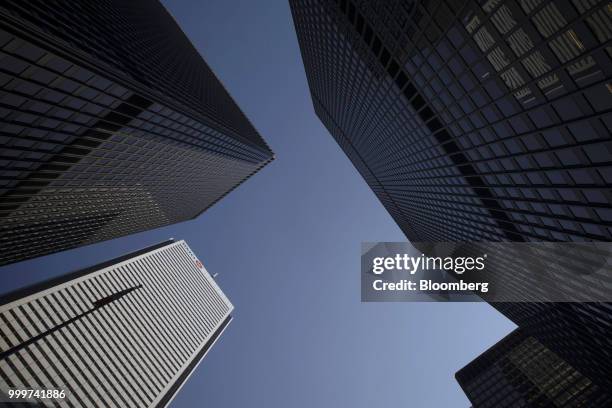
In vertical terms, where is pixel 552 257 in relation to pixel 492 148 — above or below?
below

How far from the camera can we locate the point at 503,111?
1082 inches

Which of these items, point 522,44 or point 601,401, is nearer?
point 522,44

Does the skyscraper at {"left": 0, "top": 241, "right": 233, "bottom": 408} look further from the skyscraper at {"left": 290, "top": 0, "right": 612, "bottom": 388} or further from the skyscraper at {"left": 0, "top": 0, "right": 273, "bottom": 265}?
the skyscraper at {"left": 290, "top": 0, "right": 612, "bottom": 388}

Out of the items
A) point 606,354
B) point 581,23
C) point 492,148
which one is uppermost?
point 581,23

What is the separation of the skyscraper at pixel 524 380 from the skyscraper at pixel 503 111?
20.2 metres

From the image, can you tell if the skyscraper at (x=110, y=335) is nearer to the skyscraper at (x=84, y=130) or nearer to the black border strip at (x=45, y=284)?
the black border strip at (x=45, y=284)

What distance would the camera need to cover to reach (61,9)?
139 ft

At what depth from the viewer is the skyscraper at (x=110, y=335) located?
269ft

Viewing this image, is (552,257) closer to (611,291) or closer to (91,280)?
(611,291)

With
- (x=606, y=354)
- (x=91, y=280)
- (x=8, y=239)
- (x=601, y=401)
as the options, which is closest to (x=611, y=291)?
(x=606, y=354)

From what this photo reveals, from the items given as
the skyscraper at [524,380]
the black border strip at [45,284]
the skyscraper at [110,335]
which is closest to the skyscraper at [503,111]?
the skyscraper at [524,380]

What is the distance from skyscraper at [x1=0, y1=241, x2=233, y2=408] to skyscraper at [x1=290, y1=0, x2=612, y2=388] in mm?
47168

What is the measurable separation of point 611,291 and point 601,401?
6239 cm

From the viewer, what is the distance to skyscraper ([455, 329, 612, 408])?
77.9m
